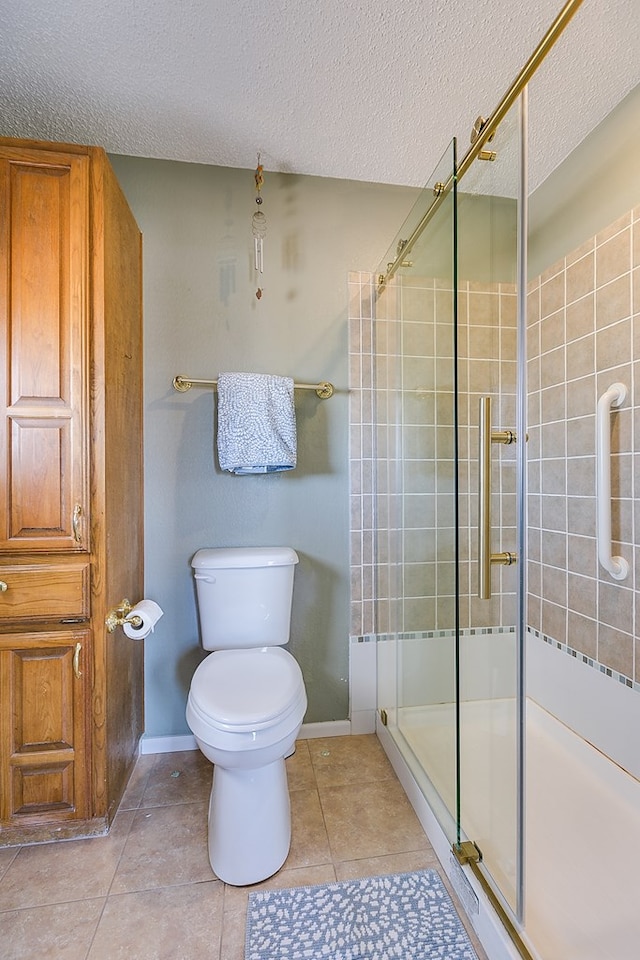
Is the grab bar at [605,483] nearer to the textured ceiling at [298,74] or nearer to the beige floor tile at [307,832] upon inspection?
the textured ceiling at [298,74]

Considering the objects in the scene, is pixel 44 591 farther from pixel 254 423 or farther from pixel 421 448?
pixel 421 448

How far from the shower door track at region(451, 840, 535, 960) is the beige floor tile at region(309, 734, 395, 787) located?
526mm

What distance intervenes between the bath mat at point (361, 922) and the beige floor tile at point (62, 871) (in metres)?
0.44

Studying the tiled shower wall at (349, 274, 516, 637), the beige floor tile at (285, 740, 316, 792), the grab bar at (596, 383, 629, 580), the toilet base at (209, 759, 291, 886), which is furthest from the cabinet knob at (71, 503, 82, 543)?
the grab bar at (596, 383, 629, 580)

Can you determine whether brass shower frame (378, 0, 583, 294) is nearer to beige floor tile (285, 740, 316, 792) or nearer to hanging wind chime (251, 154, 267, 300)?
hanging wind chime (251, 154, 267, 300)

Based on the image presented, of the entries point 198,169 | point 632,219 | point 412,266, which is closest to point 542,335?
point 632,219

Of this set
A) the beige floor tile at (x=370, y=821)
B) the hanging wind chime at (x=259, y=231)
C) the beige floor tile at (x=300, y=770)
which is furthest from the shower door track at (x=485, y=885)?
the hanging wind chime at (x=259, y=231)

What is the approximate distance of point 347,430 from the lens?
1927mm

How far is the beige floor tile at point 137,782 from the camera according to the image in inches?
60.5

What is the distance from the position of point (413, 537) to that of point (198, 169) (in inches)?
65.0

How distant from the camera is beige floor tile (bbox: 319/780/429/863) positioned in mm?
1343

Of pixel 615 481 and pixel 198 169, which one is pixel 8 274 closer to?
pixel 198 169

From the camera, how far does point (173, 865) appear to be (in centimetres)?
129

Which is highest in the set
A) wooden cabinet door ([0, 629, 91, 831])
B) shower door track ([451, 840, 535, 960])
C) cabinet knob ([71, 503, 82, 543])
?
cabinet knob ([71, 503, 82, 543])
